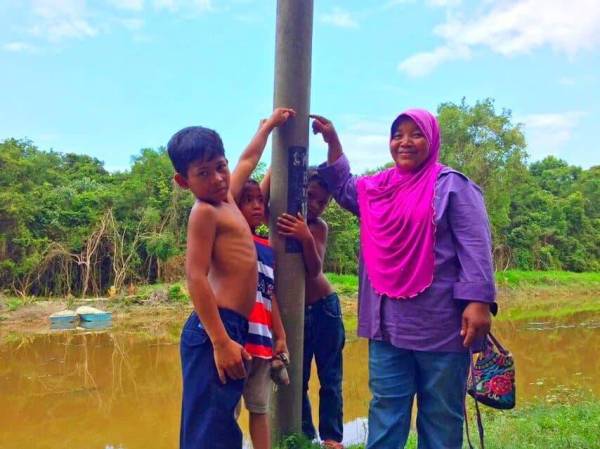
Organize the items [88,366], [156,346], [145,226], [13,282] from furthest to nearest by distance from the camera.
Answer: [145,226]
[13,282]
[156,346]
[88,366]

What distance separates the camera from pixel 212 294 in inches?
72.7

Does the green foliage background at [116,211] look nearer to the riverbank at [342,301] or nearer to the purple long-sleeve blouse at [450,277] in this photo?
the riverbank at [342,301]

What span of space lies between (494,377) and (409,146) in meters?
0.94

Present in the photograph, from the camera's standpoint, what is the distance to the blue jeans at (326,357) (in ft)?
9.36

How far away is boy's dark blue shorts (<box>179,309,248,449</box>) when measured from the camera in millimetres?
1891

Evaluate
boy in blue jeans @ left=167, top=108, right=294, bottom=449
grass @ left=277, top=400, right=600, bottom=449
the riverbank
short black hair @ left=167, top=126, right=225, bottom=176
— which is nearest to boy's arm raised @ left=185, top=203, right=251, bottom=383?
boy in blue jeans @ left=167, top=108, right=294, bottom=449

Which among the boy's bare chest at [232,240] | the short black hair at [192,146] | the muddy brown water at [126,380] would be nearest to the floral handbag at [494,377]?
the boy's bare chest at [232,240]

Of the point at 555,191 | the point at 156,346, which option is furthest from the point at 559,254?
the point at 156,346

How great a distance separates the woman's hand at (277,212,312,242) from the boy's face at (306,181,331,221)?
0.73ft

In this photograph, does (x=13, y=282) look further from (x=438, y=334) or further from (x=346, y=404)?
(x=438, y=334)

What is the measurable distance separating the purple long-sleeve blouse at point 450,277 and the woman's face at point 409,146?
11cm

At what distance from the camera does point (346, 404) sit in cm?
586

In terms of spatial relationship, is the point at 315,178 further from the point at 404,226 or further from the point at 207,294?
the point at 207,294

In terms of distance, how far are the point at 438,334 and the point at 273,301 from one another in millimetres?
726
